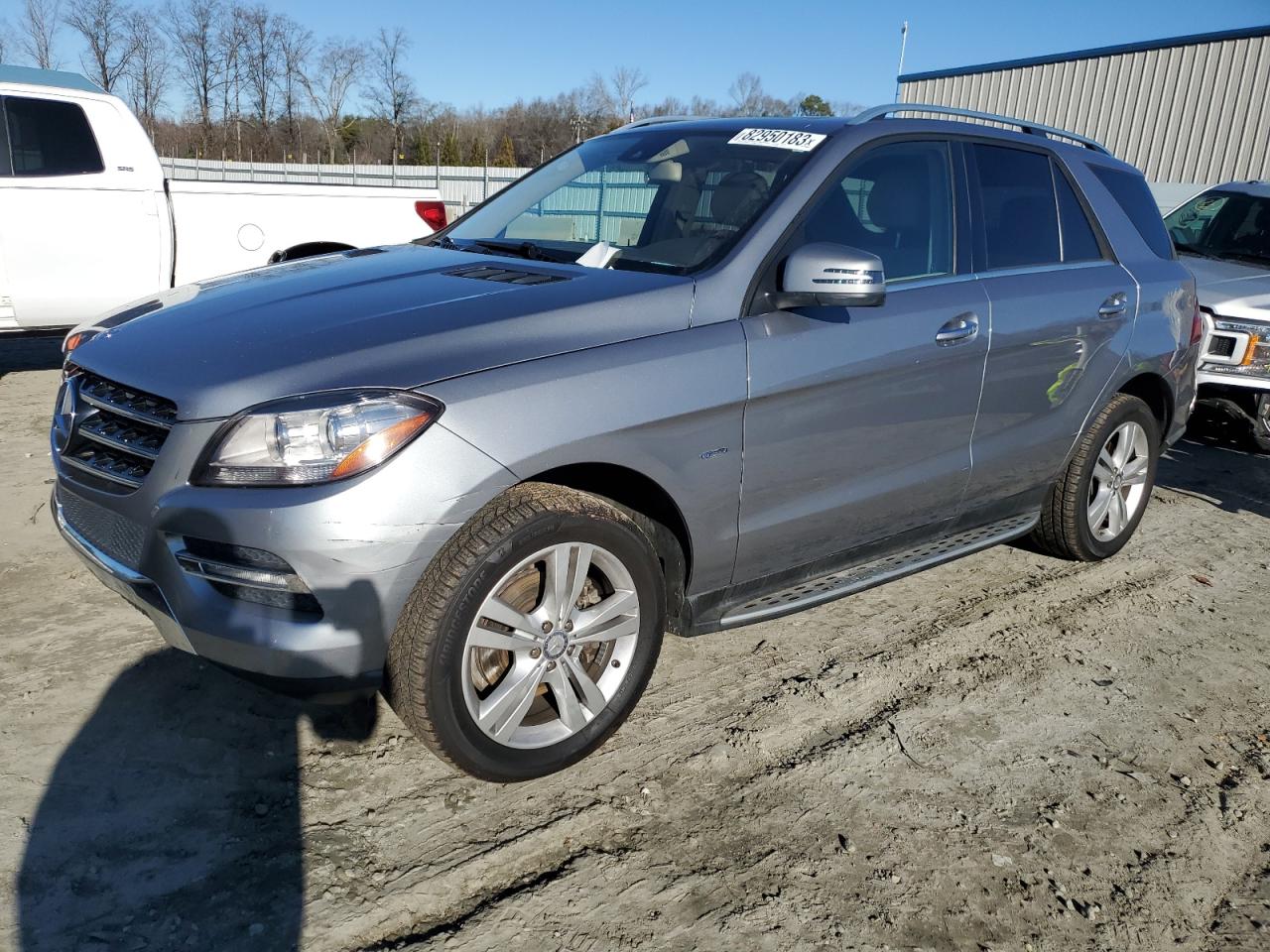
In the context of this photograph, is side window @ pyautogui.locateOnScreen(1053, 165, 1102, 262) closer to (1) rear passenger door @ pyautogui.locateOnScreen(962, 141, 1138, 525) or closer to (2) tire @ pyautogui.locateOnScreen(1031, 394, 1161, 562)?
(1) rear passenger door @ pyautogui.locateOnScreen(962, 141, 1138, 525)

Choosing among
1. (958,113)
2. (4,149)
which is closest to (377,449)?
(958,113)

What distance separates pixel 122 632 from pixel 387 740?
125 cm

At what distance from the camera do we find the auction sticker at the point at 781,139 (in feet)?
11.6

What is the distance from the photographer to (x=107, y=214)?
22.9 ft

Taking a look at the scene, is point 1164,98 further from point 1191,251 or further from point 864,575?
point 864,575

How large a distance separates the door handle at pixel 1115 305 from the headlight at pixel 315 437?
10.3 feet

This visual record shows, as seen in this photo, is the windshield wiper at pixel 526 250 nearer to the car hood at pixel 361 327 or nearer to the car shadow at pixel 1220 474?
the car hood at pixel 361 327

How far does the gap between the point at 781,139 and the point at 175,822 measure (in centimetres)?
287

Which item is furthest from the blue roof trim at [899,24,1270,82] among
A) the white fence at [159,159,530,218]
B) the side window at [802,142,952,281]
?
the side window at [802,142,952,281]

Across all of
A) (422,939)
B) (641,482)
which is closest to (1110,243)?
(641,482)

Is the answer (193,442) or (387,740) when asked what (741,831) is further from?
(193,442)

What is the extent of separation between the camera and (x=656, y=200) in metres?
3.71

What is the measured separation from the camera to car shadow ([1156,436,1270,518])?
618 cm

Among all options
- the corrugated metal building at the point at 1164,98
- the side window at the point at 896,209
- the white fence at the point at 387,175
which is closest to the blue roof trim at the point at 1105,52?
the corrugated metal building at the point at 1164,98
